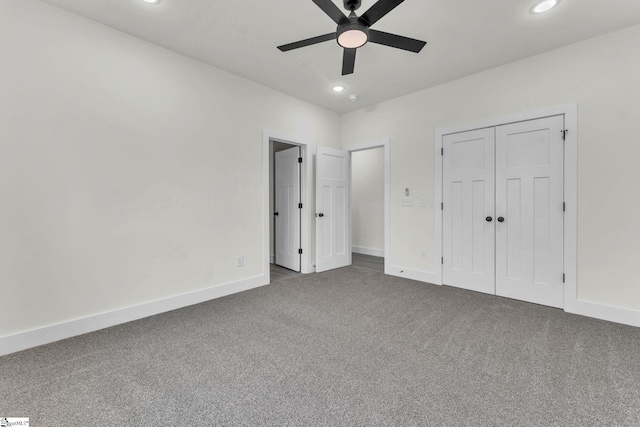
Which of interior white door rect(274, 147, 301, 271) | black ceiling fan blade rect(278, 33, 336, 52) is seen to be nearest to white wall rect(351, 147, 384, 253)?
interior white door rect(274, 147, 301, 271)

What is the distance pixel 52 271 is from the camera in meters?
2.36

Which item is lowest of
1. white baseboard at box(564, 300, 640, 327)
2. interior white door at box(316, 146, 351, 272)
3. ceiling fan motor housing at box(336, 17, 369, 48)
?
white baseboard at box(564, 300, 640, 327)

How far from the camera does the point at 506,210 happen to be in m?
3.37

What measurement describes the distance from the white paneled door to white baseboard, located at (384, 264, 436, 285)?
0.20 m

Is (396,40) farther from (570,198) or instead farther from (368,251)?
(368,251)

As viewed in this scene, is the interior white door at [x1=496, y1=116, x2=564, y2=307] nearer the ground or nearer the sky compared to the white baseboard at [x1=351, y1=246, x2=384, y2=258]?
nearer the sky

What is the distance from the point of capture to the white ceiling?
2.35 metres

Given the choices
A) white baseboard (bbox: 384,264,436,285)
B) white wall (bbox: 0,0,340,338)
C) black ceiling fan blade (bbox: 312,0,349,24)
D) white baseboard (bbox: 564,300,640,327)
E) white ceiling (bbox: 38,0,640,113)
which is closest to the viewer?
black ceiling fan blade (bbox: 312,0,349,24)

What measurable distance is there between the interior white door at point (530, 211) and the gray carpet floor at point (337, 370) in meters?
0.42

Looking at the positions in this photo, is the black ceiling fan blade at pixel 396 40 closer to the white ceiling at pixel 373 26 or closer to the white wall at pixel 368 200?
the white ceiling at pixel 373 26

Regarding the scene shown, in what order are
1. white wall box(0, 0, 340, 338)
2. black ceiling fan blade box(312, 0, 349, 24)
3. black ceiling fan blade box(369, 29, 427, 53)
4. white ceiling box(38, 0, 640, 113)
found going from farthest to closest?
white ceiling box(38, 0, 640, 113), white wall box(0, 0, 340, 338), black ceiling fan blade box(369, 29, 427, 53), black ceiling fan blade box(312, 0, 349, 24)

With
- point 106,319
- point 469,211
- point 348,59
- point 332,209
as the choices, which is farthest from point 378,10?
point 106,319

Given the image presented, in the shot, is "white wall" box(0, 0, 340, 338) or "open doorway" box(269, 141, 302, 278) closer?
"white wall" box(0, 0, 340, 338)

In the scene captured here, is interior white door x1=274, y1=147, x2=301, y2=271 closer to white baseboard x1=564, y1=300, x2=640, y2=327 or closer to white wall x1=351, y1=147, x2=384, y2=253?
white wall x1=351, y1=147, x2=384, y2=253
